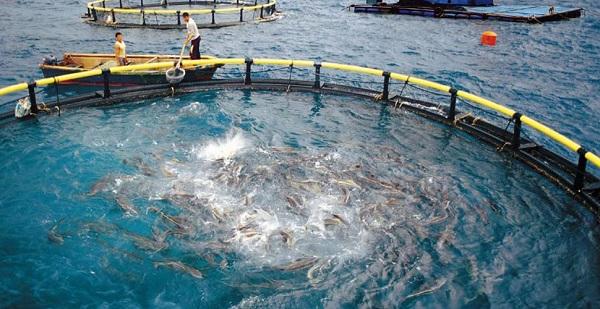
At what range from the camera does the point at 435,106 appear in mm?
17172

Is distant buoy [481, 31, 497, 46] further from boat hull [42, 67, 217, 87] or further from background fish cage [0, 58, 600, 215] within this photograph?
boat hull [42, 67, 217, 87]

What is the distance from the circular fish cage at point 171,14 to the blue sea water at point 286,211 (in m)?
18.2

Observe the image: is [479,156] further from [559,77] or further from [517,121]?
[559,77]

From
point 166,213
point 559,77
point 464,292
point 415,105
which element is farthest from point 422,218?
point 559,77

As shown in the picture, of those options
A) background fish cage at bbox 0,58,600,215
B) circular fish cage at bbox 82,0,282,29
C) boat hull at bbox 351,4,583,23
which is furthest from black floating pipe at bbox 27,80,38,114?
boat hull at bbox 351,4,583,23

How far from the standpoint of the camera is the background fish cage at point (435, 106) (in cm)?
1225

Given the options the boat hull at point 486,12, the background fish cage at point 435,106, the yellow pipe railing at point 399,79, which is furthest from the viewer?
the boat hull at point 486,12

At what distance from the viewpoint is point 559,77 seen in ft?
80.8

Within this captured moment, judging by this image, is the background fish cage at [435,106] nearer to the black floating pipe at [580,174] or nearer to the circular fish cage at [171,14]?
the black floating pipe at [580,174]

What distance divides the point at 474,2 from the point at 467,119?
3315 cm

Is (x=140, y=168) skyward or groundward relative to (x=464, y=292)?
skyward

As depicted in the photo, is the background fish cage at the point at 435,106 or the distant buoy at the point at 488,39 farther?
the distant buoy at the point at 488,39

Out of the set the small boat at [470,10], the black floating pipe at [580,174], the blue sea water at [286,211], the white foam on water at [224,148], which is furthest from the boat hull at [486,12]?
the white foam on water at [224,148]

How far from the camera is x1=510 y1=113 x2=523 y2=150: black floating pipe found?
1301cm
